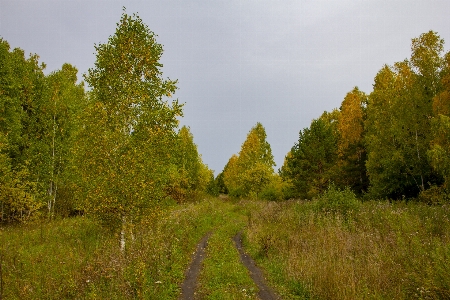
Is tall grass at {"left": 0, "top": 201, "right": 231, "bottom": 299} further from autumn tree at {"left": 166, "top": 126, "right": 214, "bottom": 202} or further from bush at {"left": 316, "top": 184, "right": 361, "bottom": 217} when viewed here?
autumn tree at {"left": 166, "top": 126, "right": 214, "bottom": 202}

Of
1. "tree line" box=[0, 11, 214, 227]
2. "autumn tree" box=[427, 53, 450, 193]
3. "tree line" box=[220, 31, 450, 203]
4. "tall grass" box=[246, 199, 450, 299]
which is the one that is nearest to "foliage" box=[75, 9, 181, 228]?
"tree line" box=[0, 11, 214, 227]

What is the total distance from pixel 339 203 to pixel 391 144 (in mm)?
13021

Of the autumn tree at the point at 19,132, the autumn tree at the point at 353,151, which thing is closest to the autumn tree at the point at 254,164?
the autumn tree at the point at 353,151

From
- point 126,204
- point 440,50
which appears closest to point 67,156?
point 126,204

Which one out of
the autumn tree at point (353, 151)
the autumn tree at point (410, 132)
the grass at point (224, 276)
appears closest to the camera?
the grass at point (224, 276)

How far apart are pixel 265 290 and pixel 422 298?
4.69 metres

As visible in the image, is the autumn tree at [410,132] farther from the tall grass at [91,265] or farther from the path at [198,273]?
the tall grass at [91,265]

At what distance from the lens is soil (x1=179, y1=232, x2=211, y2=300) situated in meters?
9.34

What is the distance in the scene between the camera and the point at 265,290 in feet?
31.3

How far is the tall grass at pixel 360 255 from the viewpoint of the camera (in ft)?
23.6

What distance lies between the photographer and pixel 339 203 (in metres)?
17.1

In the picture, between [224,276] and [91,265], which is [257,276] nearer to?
[224,276]

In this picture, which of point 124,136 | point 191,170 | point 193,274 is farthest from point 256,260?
point 191,170

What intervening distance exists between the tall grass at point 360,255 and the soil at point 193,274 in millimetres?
2784
